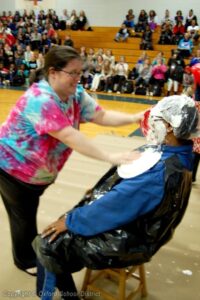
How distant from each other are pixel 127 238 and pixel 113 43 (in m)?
12.1

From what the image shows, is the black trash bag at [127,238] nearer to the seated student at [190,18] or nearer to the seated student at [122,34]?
the seated student at [190,18]

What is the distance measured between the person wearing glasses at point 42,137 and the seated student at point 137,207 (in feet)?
0.40

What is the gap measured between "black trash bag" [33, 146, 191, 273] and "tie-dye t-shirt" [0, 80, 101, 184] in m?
0.35

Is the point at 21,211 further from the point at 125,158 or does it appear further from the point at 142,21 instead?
the point at 142,21

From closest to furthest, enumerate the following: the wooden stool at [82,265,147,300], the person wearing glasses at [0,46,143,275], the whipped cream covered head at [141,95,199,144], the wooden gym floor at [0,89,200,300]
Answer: the whipped cream covered head at [141,95,199,144] → the person wearing glasses at [0,46,143,275] → the wooden stool at [82,265,147,300] → the wooden gym floor at [0,89,200,300]

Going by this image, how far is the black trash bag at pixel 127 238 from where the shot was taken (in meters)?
1.37

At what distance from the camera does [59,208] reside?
9.71 ft

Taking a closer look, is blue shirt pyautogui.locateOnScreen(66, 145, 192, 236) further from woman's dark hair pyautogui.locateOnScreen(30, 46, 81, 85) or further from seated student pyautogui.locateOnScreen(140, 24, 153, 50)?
seated student pyautogui.locateOnScreen(140, 24, 153, 50)

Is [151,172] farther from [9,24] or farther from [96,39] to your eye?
[9,24]

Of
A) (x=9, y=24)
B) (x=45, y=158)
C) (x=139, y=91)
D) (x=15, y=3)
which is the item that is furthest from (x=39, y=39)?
(x=45, y=158)

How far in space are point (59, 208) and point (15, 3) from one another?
14685 mm

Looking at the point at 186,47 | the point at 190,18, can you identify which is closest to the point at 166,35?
the point at 190,18

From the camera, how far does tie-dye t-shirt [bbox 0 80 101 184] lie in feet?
5.19

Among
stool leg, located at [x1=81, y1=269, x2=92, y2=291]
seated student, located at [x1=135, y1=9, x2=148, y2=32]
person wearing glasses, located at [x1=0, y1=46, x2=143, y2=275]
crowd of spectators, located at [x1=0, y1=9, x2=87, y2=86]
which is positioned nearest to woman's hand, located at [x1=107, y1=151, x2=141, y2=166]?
person wearing glasses, located at [x1=0, y1=46, x2=143, y2=275]
